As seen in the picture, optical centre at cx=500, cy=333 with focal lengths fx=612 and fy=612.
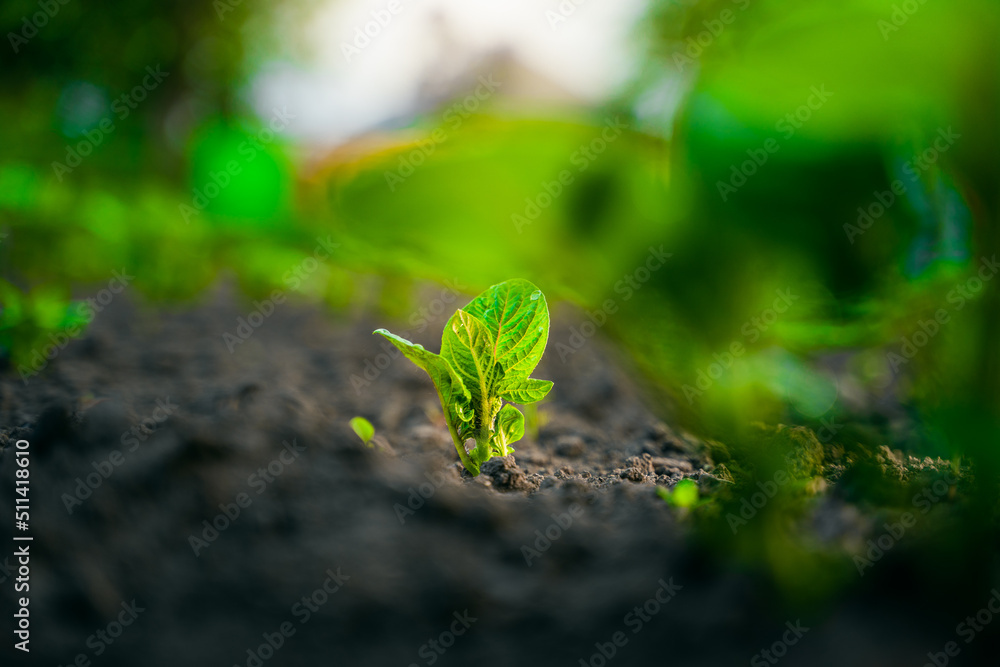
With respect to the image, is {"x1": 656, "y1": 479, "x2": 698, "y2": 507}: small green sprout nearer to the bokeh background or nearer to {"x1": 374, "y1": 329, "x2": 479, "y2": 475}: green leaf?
the bokeh background

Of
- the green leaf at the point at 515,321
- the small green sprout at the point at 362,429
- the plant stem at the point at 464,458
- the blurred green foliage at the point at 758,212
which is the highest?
the blurred green foliage at the point at 758,212

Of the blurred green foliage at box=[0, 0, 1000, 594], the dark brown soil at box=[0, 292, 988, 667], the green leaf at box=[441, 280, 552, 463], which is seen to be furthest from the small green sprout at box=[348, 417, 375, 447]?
the blurred green foliage at box=[0, 0, 1000, 594]

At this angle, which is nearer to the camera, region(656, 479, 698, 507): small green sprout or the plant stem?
region(656, 479, 698, 507): small green sprout

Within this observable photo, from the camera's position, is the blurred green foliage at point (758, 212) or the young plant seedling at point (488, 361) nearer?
the blurred green foliage at point (758, 212)

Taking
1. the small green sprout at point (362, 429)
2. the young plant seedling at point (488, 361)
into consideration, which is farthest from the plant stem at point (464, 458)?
the small green sprout at point (362, 429)

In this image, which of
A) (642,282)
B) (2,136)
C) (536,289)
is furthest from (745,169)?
(2,136)

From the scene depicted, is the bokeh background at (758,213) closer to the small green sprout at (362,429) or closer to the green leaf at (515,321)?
the green leaf at (515,321)

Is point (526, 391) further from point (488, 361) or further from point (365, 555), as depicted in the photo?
point (365, 555)

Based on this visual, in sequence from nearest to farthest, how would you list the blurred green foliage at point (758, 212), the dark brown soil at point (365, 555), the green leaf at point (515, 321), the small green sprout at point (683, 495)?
the blurred green foliage at point (758, 212)
the dark brown soil at point (365, 555)
the small green sprout at point (683, 495)
the green leaf at point (515, 321)

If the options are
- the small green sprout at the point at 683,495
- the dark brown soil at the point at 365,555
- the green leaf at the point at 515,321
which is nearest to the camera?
the dark brown soil at the point at 365,555
